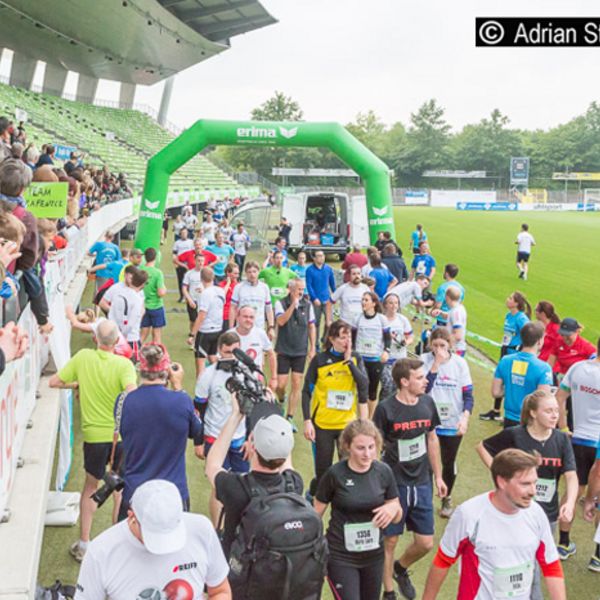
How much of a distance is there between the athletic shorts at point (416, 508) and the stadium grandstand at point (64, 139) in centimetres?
242

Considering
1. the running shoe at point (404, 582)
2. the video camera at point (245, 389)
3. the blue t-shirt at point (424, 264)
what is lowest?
the running shoe at point (404, 582)

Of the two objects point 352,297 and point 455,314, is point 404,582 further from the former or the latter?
point 352,297

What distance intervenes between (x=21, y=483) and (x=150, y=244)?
43.1ft

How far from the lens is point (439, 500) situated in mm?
6328

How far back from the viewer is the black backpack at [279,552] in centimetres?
285

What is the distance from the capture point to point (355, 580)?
155 inches

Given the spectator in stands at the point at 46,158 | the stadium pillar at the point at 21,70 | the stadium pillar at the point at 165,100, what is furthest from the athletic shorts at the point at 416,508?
the stadium pillar at the point at 165,100

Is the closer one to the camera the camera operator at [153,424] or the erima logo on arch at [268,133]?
the camera operator at [153,424]

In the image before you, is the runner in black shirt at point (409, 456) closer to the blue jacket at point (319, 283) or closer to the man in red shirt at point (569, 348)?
the man in red shirt at point (569, 348)

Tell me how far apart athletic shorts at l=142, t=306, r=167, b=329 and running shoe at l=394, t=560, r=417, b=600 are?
6.20 m

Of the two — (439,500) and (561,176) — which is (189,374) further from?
(561,176)

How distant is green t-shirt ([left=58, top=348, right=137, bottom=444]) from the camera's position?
16.6ft

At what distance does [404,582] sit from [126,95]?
2219 inches

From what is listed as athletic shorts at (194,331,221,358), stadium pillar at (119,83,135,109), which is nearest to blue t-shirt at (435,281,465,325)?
athletic shorts at (194,331,221,358)
